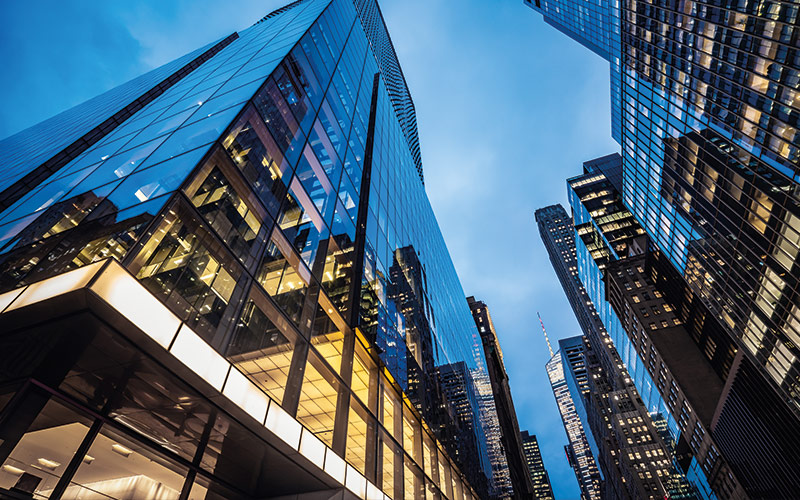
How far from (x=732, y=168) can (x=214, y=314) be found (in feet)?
172

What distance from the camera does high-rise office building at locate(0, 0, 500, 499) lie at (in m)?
6.69

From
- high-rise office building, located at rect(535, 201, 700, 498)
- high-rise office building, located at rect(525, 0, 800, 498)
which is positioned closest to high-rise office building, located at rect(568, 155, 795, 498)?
high-rise office building, located at rect(525, 0, 800, 498)

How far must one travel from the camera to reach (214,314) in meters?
8.72

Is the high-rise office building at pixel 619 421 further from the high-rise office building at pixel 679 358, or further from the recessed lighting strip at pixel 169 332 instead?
the recessed lighting strip at pixel 169 332

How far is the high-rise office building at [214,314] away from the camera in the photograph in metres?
6.69

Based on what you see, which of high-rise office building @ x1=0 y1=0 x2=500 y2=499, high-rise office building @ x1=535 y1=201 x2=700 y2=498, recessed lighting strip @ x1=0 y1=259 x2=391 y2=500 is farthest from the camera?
high-rise office building @ x1=535 y1=201 x2=700 y2=498

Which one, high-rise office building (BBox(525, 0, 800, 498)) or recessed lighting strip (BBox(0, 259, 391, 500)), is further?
high-rise office building (BBox(525, 0, 800, 498))

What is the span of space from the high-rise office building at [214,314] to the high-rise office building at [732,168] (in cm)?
3922

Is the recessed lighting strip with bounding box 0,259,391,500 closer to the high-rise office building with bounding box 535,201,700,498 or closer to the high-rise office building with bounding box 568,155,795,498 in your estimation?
the high-rise office building with bounding box 568,155,795,498

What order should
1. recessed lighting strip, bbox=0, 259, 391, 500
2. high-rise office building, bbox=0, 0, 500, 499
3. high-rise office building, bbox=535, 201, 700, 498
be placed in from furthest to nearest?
high-rise office building, bbox=535, 201, 700, 498 → high-rise office building, bbox=0, 0, 500, 499 → recessed lighting strip, bbox=0, 259, 391, 500

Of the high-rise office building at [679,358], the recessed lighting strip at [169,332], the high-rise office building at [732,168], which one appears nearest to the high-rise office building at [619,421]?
the high-rise office building at [679,358]

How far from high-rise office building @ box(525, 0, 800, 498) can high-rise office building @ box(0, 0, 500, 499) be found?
1544 inches

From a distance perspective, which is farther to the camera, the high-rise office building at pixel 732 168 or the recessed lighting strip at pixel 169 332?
the high-rise office building at pixel 732 168

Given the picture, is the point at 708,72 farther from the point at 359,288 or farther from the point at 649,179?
the point at 359,288
